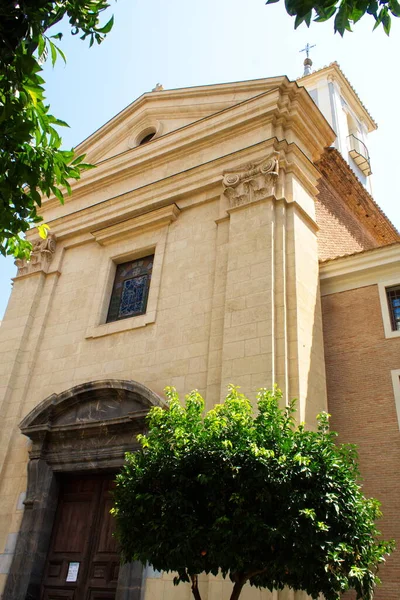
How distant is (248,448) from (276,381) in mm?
3146

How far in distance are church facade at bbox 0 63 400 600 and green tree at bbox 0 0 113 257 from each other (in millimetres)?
4555

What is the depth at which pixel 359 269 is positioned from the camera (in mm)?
10766

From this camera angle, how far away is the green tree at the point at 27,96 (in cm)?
464

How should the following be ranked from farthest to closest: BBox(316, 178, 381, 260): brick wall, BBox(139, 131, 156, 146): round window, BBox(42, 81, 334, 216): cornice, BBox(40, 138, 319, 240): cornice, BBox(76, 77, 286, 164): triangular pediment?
BBox(139, 131, 156, 146): round window < BBox(76, 77, 286, 164): triangular pediment < BBox(316, 178, 381, 260): brick wall < BBox(42, 81, 334, 216): cornice < BBox(40, 138, 319, 240): cornice

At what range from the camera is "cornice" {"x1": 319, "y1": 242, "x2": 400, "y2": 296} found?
10.5m

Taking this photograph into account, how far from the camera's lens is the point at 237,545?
544cm

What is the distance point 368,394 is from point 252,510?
465 cm

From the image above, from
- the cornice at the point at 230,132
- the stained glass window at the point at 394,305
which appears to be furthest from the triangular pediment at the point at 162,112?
the stained glass window at the point at 394,305

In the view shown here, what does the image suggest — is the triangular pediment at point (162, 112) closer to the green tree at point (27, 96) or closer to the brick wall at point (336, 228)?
the brick wall at point (336, 228)

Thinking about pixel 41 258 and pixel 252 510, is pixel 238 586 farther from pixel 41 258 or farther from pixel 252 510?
pixel 41 258

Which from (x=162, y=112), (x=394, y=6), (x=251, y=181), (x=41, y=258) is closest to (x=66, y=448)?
(x=41, y=258)

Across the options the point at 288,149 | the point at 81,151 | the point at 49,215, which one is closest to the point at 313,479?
the point at 288,149

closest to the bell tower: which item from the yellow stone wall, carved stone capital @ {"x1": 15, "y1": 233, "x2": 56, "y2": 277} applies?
the yellow stone wall

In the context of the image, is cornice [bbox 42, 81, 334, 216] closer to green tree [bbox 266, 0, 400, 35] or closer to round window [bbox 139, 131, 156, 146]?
round window [bbox 139, 131, 156, 146]
